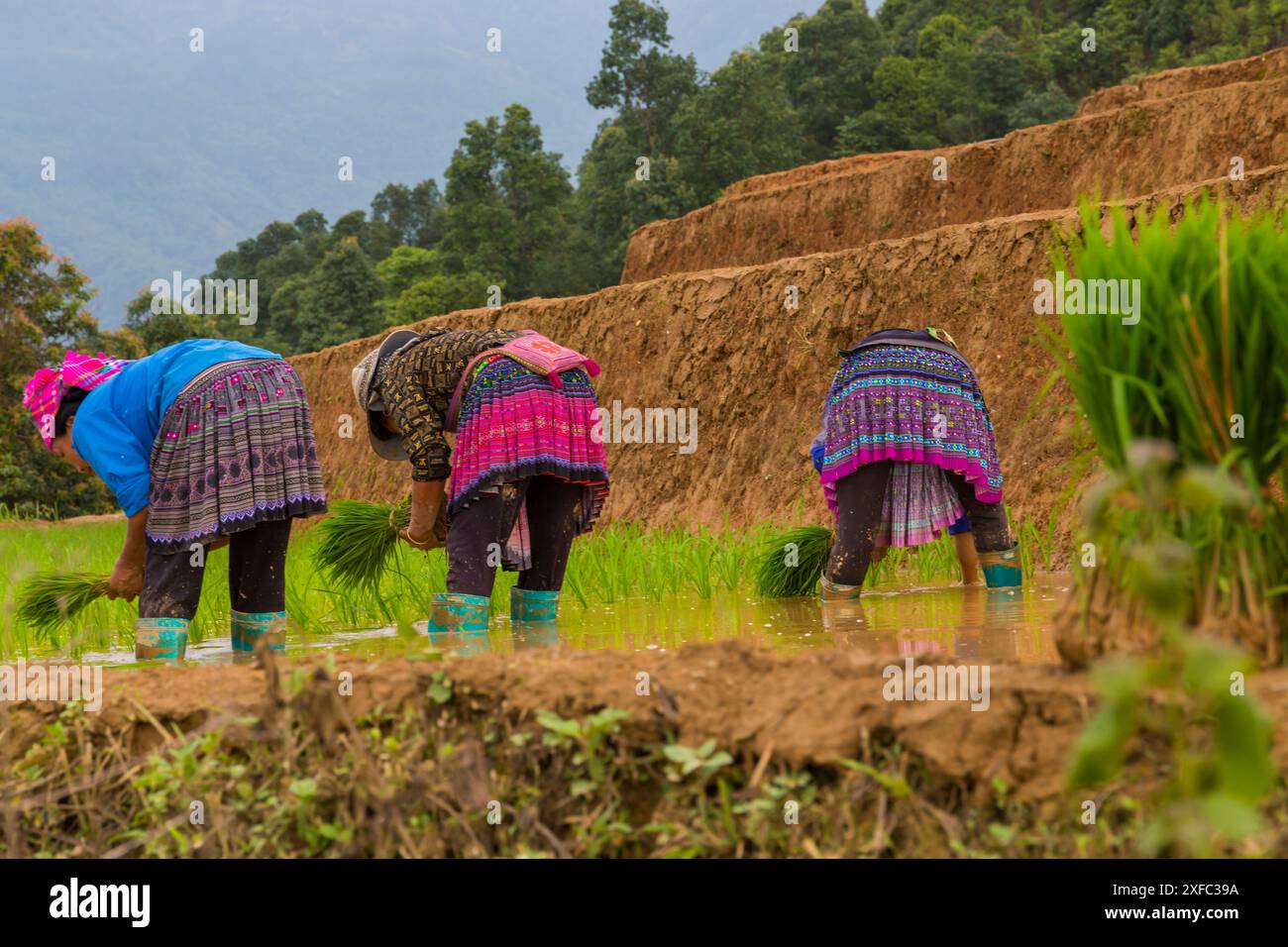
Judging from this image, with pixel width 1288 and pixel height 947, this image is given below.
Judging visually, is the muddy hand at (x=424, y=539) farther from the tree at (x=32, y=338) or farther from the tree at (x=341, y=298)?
the tree at (x=341, y=298)

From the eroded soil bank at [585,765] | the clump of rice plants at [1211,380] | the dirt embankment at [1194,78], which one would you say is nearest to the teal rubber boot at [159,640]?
the eroded soil bank at [585,765]

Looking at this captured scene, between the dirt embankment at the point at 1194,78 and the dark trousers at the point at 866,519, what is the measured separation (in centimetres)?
1343

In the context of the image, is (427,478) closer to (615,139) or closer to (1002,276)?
(1002,276)

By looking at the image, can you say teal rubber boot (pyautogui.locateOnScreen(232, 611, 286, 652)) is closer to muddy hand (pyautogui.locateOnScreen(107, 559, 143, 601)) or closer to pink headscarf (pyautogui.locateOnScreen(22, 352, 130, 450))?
muddy hand (pyautogui.locateOnScreen(107, 559, 143, 601))

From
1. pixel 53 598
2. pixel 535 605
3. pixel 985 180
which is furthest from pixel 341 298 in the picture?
pixel 535 605

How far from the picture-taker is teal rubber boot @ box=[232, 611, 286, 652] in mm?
4883

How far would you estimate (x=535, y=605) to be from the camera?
17.3ft

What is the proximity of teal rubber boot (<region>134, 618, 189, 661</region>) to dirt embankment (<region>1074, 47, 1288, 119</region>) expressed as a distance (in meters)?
16.0

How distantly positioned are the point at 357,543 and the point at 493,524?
1555 millimetres

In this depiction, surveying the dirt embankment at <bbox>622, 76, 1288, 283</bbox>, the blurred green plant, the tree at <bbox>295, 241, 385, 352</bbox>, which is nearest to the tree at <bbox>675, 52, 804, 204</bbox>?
the tree at <bbox>295, 241, 385, 352</bbox>

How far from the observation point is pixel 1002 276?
979 cm

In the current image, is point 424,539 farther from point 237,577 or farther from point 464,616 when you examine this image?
point 237,577

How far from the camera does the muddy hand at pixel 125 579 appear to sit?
15.4 ft

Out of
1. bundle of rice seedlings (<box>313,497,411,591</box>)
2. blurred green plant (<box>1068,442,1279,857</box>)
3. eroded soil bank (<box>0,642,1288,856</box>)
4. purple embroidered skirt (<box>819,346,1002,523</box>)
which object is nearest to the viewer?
blurred green plant (<box>1068,442,1279,857</box>)
